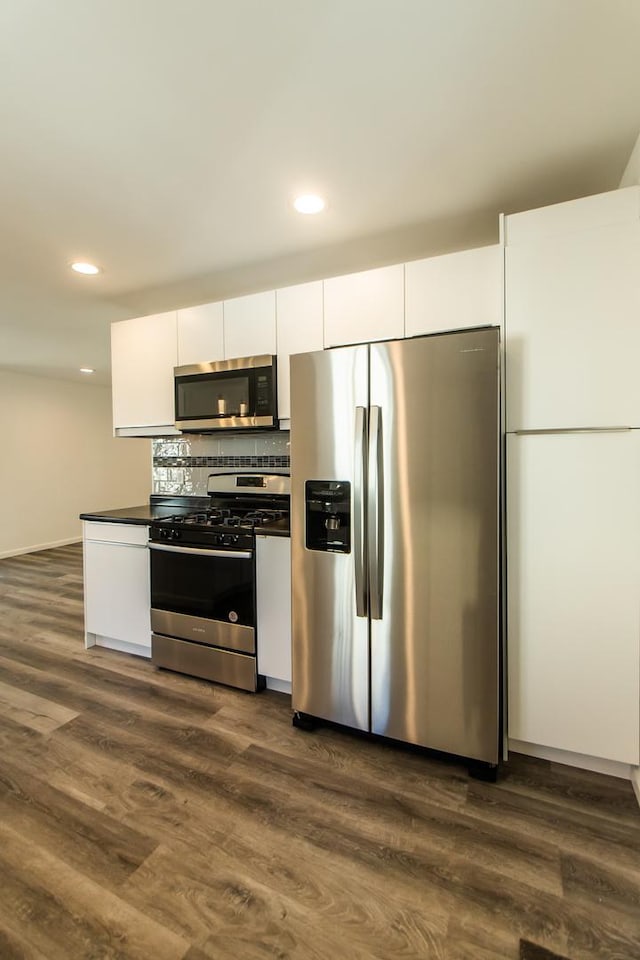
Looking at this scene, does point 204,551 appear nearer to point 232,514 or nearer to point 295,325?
point 232,514

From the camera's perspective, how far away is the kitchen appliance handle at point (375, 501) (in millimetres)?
1821

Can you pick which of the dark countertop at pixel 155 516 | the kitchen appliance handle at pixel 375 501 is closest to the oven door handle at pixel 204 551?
the dark countertop at pixel 155 516

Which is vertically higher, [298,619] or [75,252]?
[75,252]

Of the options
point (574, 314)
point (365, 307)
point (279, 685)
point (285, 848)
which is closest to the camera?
point (285, 848)

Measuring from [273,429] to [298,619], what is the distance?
1.15m

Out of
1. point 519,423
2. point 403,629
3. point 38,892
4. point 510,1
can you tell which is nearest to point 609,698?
point 403,629

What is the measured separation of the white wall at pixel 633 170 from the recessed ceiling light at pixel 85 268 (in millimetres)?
2823

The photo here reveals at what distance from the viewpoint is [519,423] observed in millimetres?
1777

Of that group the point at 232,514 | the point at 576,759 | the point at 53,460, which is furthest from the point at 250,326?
the point at 53,460

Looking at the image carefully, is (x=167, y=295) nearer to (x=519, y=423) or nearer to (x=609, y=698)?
(x=519, y=423)

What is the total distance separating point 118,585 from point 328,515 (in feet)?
5.68

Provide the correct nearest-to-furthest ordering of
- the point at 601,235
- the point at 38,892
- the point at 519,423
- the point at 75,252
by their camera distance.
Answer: the point at 38,892 < the point at 601,235 < the point at 519,423 < the point at 75,252

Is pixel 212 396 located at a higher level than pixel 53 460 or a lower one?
higher

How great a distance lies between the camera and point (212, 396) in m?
2.73
